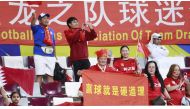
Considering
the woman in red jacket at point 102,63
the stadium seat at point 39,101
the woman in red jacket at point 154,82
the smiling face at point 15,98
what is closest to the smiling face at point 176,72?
the woman in red jacket at point 154,82

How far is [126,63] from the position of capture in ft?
25.6

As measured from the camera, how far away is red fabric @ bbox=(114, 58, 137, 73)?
305 inches

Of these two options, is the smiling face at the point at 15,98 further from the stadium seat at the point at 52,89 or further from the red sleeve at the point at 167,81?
the red sleeve at the point at 167,81

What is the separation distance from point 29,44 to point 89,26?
0.69m

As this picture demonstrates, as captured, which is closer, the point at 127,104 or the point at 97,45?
the point at 127,104

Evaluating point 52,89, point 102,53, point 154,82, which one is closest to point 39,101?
point 52,89

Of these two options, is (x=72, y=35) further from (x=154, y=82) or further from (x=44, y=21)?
(x=154, y=82)

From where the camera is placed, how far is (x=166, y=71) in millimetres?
8047

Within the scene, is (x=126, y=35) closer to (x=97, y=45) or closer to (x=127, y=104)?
(x=97, y=45)

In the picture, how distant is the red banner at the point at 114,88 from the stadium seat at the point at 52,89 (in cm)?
54

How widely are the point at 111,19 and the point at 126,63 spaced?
1.92ft

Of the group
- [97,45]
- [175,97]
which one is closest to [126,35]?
[97,45]

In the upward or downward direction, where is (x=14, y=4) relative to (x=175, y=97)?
upward

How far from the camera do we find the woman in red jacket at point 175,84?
761cm
